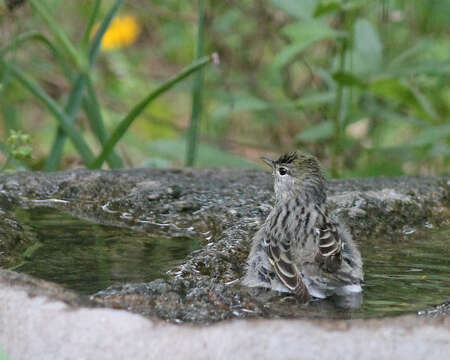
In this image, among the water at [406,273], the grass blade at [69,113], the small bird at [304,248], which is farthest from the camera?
the grass blade at [69,113]

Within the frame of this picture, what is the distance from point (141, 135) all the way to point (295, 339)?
7.06 m

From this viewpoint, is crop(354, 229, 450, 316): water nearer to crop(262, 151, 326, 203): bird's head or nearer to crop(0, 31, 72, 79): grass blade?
crop(262, 151, 326, 203): bird's head

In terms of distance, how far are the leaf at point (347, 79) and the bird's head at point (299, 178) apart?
37.4 inches

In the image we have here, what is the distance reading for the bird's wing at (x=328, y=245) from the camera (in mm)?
3711

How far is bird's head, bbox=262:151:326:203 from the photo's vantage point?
4.31 metres

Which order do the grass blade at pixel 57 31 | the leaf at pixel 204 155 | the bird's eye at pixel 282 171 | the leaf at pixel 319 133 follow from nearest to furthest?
Result: the bird's eye at pixel 282 171, the grass blade at pixel 57 31, the leaf at pixel 319 133, the leaf at pixel 204 155

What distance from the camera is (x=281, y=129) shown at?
8000mm

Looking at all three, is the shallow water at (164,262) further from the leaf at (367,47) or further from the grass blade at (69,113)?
the leaf at (367,47)

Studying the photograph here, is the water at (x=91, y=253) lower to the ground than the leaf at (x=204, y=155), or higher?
lower

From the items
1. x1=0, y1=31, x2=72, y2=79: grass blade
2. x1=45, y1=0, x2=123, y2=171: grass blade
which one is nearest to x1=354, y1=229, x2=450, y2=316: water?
x1=45, y1=0, x2=123, y2=171: grass blade

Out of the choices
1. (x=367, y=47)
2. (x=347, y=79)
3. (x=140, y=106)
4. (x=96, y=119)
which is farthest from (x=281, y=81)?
(x=140, y=106)

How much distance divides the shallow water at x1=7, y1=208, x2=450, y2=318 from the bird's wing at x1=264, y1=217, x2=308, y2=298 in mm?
74

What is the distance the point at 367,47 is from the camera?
232 inches

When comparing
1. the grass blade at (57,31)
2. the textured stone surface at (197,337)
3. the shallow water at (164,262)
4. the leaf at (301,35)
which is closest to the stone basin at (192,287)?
the textured stone surface at (197,337)
